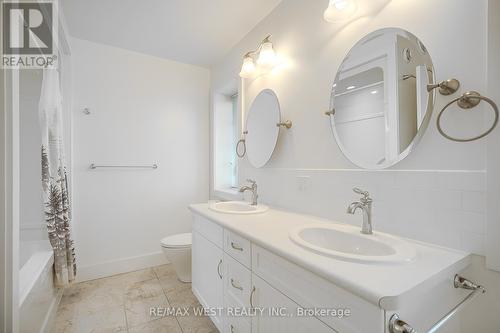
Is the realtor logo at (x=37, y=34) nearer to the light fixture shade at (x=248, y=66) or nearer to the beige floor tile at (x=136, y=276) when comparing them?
the light fixture shade at (x=248, y=66)

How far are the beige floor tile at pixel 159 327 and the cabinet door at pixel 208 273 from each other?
9.2 inches

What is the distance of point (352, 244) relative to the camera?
1.06 metres

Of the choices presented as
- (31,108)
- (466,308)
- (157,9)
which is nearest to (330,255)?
(466,308)

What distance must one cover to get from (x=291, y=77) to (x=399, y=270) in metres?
1.35

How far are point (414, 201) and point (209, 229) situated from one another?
116 cm

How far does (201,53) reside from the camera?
2514 mm

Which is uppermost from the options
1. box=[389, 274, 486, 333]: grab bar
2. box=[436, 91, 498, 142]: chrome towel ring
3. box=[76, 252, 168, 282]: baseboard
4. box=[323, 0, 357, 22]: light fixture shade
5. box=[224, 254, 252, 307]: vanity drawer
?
box=[323, 0, 357, 22]: light fixture shade

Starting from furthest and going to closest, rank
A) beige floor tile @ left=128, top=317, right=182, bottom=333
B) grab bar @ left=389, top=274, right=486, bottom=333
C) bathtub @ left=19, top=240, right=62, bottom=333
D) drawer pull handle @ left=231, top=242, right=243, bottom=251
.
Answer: beige floor tile @ left=128, top=317, right=182, bottom=333 < drawer pull handle @ left=231, top=242, right=243, bottom=251 < bathtub @ left=19, top=240, right=62, bottom=333 < grab bar @ left=389, top=274, right=486, bottom=333

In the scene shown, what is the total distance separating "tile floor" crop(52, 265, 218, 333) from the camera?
5.21ft

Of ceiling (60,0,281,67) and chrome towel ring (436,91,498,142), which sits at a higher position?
ceiling (60,0,281,67)

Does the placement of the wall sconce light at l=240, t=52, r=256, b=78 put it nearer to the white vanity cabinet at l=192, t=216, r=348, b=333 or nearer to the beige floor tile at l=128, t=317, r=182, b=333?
the white vanity cabinet at l=192, t=216, r=348, b=333

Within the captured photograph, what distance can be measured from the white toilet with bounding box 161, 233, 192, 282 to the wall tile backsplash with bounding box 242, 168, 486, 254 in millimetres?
1210

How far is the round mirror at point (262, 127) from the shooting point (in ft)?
5.85

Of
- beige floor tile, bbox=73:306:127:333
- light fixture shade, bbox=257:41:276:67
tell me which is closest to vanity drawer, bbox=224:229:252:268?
beige floor tile, bbox=73:306:127:333
